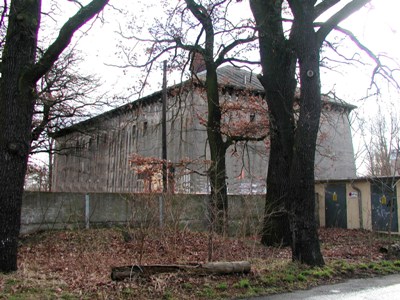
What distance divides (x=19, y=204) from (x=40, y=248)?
5.01m

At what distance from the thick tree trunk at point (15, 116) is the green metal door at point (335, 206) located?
664 inches

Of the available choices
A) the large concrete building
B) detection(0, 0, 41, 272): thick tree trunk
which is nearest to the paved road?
detection(0, 0, 41, 272): thick tree trunk

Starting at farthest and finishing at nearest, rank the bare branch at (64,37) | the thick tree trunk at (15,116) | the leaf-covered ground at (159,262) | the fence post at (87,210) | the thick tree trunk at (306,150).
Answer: the fence post at (87,210) < the thick tree trunk at (306,150) < the bare branch at (64,37) < the thick tree trunk at (15,116) < the leaf-covered ground at (159,262)

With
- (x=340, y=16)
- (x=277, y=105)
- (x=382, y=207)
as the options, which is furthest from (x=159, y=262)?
(x=382, y=207)

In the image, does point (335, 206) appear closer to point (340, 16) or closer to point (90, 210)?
point (90, 210)

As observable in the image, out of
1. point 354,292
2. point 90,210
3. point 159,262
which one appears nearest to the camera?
point 354,292

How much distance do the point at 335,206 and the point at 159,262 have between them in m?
14.6

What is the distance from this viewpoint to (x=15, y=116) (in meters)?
8.80

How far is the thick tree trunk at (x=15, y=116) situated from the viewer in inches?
336

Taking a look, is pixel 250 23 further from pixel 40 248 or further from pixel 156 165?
pixel 40 248

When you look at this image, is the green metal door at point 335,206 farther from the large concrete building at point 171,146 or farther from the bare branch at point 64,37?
the bare branch at point 64,37

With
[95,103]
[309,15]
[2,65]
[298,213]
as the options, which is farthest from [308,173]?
[95,103]

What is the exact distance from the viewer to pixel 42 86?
26.6 meters

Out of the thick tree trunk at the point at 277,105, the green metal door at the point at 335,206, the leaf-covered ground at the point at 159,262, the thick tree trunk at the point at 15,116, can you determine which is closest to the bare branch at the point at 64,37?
the thick tree trunk at the point at 15,116
